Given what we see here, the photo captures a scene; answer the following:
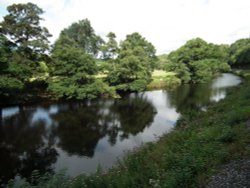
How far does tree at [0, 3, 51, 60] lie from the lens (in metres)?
43.3

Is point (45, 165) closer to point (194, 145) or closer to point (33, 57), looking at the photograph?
point (194, 145)

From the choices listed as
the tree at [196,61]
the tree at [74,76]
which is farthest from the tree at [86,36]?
the tree at [74,76]

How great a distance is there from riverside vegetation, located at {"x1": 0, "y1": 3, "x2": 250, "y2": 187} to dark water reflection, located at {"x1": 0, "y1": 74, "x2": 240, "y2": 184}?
10.6 feet

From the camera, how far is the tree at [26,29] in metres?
43.3

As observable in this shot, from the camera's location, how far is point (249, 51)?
97750 millimetres

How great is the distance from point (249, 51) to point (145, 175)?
99.8 metres

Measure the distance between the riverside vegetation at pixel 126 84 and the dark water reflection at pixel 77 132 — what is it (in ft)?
10.6

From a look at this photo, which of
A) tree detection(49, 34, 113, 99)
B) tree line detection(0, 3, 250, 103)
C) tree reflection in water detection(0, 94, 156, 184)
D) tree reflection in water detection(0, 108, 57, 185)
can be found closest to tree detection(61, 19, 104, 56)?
tree line detection(0, 3, 250, 103)

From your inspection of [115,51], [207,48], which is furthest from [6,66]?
[207,48]

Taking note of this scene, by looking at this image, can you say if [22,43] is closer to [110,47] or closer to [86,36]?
[110,47]

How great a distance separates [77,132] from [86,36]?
52067 mm

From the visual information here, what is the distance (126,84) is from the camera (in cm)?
5253

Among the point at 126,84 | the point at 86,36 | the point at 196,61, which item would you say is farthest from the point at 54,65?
the point at 196,61

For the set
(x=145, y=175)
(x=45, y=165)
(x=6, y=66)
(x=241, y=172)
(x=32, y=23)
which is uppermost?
(x=32, y=23)
